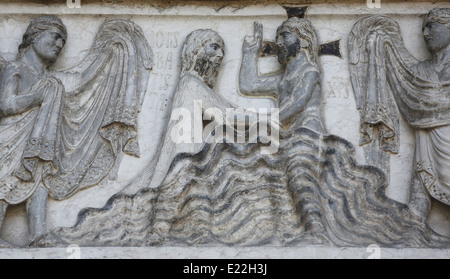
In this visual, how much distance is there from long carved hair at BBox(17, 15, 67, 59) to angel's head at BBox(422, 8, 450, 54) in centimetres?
330

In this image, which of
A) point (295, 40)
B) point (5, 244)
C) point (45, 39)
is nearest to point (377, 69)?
point (295, 40)

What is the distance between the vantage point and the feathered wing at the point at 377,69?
840cm

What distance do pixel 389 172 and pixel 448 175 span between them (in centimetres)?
51

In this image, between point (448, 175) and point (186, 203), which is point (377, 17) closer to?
point (448, 175)

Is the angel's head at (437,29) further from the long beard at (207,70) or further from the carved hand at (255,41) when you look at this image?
the long beard at (207,70)

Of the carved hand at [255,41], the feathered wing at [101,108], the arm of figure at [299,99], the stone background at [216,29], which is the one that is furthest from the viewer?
the carved hand at [255,41]

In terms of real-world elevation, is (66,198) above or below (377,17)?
below

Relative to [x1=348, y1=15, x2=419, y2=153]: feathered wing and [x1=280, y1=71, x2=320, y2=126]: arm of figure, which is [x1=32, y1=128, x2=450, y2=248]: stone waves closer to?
[x1=280, y1=71, x2=320, y2=126]: arm of figure

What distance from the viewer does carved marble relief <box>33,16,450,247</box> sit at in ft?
25.1

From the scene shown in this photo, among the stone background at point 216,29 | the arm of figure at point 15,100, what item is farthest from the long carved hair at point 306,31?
the arm of figure at point 15,100

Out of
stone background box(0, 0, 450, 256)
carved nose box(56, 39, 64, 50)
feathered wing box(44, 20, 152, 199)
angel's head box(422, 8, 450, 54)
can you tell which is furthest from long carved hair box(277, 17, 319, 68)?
carved nose box(56, 39, 64, 50)

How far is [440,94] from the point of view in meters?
8.36

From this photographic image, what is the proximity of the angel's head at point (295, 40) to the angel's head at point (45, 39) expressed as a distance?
6.52 feet
